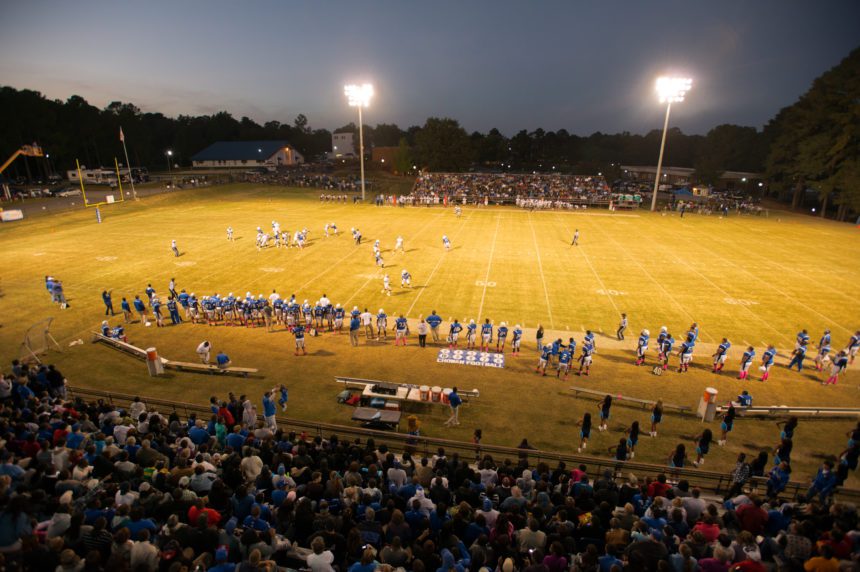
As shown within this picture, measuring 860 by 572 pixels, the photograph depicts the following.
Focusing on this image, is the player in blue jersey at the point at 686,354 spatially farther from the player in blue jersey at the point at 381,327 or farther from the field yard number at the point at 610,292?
the player in blue jersey at the point at 381,327

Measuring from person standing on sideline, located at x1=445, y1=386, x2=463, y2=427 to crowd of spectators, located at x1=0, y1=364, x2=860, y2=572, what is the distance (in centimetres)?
365

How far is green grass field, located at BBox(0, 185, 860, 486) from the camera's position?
14.6 metres

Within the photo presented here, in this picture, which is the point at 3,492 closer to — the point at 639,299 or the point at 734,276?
the point at 639,299

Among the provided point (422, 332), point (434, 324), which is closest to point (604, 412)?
point (422, 332)

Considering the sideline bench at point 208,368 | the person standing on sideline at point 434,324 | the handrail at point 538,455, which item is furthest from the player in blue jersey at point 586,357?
the sideline bench at point 208,368

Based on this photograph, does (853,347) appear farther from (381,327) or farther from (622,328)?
(381,327)

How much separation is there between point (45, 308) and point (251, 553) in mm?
24349

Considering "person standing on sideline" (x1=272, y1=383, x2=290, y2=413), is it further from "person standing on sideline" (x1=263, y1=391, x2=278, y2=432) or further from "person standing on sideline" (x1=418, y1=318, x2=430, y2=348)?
"person standing on sideline" (x1=418, y1=318, x2=430, y2=348)

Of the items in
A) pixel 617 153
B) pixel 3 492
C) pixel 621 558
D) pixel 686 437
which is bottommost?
pixel 686 437

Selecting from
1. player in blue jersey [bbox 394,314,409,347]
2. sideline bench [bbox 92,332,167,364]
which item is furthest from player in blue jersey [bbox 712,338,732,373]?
sideline bench [bbox 92,332,167,364]

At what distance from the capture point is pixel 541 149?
137000mm

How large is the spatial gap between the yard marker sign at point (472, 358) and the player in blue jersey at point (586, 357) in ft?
9.71

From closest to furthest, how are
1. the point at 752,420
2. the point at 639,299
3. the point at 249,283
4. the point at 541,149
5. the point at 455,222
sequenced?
the point at 752,420 < the point at 639,299 < the point at 249,283 < the point at 455,222 < the point at 541,149

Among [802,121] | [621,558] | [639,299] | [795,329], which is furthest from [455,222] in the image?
[802,121]
